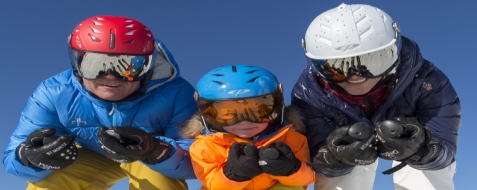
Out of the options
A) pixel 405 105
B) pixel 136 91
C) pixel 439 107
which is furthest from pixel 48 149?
pixel 439 107

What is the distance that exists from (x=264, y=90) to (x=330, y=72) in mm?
748

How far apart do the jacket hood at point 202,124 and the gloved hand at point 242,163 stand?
2.81 feet

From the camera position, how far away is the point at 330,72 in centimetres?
534

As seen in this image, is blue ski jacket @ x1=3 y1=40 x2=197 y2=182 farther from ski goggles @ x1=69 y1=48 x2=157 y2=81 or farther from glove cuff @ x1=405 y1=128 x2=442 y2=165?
glove cuff @ x1=405 y1=128 x2=442 y2=165

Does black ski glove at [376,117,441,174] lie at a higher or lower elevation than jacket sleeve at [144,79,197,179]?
higher

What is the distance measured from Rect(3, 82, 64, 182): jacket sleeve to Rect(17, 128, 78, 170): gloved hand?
0.46 metres

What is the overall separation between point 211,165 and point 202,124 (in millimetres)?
695

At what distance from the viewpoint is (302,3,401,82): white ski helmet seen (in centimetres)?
521

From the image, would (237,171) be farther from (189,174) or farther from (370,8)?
(370,8)

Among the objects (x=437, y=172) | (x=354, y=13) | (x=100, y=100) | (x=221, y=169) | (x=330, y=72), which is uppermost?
(x=354, y=13)

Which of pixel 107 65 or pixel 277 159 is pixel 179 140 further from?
pixel 277 159

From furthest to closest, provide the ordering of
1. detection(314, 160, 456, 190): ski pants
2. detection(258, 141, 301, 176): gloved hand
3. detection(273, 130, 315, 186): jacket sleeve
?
detection(314, 160, 456, 190): ski pants → detection(273, 130, 315, 186): jacket sleeve → detection(258, 141, 301, 176): gloved hand

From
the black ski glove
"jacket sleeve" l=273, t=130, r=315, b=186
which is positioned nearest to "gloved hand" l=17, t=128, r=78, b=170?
"jacket sleeve" l=273, t=130, r=315, b=186

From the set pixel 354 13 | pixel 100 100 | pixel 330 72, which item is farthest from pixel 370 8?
pixel 100 100
